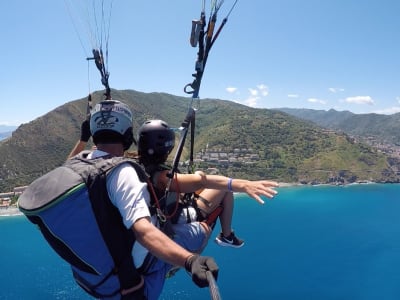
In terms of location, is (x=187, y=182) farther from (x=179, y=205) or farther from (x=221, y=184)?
(x=179, y=205)

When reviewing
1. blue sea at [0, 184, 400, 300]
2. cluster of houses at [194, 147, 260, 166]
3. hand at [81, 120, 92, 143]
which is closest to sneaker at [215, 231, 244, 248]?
hand at [81, 120, 92, 143]

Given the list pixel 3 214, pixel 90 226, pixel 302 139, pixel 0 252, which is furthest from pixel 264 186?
pixel 302 139

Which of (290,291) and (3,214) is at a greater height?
(290,291)

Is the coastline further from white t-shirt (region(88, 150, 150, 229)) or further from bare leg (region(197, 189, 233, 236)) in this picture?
white t-shirt (region(88, 150, 150, 229))

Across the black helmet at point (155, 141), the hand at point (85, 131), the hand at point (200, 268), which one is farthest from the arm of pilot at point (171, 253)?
the hand at point (85, 131)

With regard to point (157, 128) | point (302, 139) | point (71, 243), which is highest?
Result: point (157, 128)

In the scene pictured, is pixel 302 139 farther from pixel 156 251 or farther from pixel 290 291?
pixel 156 251

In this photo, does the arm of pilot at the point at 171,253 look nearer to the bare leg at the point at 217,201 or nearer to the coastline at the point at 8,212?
the bare leg at the point at 217,201
